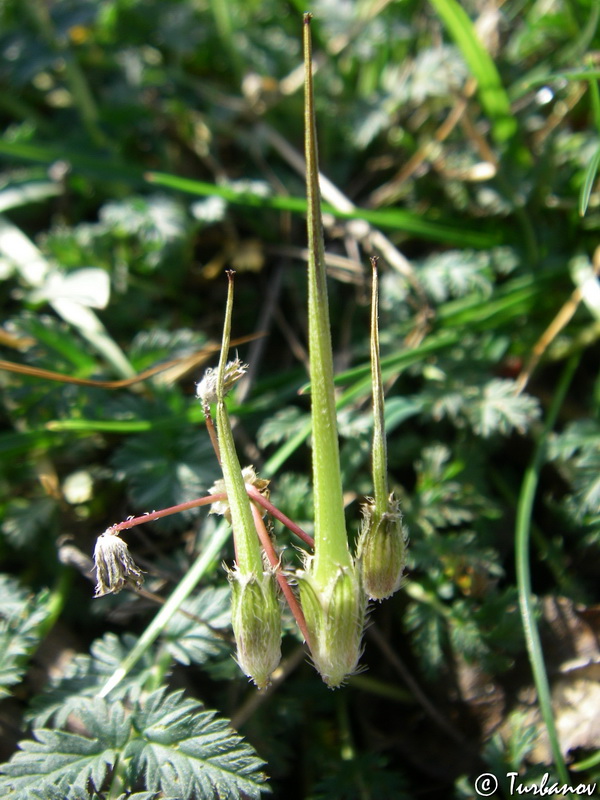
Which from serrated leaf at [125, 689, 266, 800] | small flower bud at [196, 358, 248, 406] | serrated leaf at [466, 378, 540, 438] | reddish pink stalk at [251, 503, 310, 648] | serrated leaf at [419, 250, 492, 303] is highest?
serrated leaf at [419, 250, 492, 303]

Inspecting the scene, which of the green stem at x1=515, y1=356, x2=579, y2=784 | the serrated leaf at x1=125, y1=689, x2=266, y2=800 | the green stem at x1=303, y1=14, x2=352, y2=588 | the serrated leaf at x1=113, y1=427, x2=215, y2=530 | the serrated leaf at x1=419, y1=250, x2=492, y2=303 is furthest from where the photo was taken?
the serrated leaf at x1=419, y1=250, x2=492, y2=303

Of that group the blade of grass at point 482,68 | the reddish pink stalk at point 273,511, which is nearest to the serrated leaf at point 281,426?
the reddish pink stalk at point 273,511

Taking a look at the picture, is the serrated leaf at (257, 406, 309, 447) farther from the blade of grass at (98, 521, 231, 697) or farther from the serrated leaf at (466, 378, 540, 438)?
the serrated leaf at (466, 378, 540, 438)

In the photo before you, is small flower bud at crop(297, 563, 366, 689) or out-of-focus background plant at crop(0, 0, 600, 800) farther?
out-of-focus background plant at crop(0, 0, 600, 800)

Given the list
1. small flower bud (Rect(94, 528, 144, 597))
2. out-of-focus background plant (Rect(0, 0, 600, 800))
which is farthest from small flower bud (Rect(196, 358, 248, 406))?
out-of-focus background plant (Rect(0, 0, 600, 800))

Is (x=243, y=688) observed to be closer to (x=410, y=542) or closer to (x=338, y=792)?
(x=338, y=792)

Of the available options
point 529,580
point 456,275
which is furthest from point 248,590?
point 456,275


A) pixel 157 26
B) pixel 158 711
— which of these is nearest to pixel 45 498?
pixel 158 711
